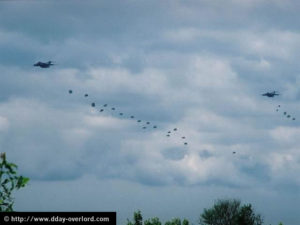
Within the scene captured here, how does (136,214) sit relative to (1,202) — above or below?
above

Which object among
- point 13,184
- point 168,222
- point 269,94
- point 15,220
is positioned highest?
point 269,94

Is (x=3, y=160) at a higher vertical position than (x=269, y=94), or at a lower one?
lower

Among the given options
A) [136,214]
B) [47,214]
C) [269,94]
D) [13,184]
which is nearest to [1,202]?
[13,184]

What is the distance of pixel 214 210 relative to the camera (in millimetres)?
139250

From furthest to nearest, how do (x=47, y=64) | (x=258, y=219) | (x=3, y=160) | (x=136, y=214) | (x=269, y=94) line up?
(x=258, y=219), (x=136, y=214), (x=269, y=94), (x=47, y=64), (x=3, y=160)

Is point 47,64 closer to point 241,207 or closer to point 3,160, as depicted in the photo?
point 241,207

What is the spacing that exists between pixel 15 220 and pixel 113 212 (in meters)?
2.23

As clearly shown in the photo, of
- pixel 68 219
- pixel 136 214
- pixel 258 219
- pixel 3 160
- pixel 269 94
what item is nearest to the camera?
pixel 3 160

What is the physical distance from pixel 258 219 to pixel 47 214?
13056cm

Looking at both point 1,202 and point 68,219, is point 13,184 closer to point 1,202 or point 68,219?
point 1,202

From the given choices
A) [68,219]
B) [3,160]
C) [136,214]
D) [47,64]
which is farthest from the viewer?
[136,214]

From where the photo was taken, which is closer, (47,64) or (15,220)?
(15,220)

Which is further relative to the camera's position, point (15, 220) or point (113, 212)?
point (113, 212)

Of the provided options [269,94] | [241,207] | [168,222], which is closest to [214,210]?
[241,207]
